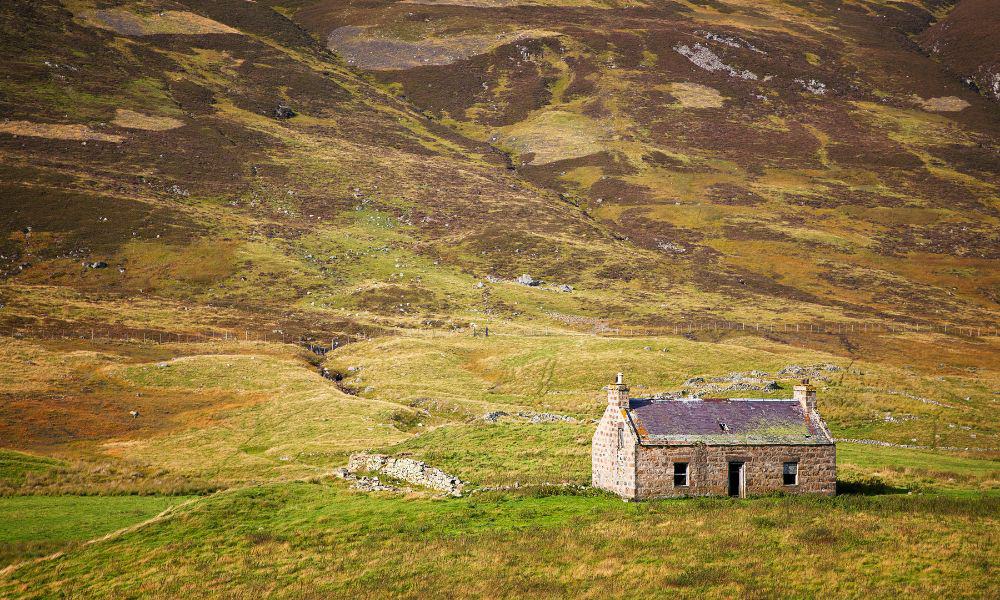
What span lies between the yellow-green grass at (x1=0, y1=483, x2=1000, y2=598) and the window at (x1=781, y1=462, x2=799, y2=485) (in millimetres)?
2023

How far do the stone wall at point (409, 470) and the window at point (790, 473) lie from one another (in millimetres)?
17038

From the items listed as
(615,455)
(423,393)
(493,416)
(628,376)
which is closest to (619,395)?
(615,455)

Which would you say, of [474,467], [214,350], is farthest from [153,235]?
[474,467]

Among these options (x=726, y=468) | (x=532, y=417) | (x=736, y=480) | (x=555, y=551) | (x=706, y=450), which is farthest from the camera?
(x=532, y=417)

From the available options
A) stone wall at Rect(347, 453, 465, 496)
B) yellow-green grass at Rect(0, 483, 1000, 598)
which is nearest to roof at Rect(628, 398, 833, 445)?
yellow-green grass at Rect(0, 483, 1000, 598)

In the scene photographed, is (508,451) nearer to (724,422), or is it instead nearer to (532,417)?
(532,417)

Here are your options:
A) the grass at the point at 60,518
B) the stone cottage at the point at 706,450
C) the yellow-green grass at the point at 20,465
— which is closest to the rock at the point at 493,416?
the stone cottage at the point at 706,450

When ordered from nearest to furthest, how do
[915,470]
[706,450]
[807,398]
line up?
1. [706,450]
2. [807,398]
3. [915,470]

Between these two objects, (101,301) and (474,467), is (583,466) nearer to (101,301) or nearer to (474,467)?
(474,467)

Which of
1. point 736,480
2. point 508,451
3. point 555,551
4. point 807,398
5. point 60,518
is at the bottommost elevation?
point 60,518

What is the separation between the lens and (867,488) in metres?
43.1

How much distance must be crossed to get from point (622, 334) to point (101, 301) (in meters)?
89.9

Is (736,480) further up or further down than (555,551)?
further up

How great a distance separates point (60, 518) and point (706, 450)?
34.3m
